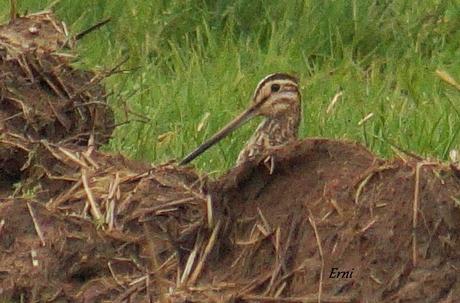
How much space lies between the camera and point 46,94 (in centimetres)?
877

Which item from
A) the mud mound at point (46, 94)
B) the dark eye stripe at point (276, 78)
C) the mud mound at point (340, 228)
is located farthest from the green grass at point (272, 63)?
the mud mound at point (340, 228)

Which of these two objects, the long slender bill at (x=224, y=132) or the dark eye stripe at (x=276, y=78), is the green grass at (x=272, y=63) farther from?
the dark eye stripe at (x=276, y=78)

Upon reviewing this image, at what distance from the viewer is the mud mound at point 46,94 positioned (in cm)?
859

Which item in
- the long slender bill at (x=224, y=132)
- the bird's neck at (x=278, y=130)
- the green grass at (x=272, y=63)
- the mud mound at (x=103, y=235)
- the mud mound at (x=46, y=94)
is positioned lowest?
the green grass at (x=272, y=63)

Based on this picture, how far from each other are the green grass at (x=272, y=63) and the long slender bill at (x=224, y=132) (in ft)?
0.83

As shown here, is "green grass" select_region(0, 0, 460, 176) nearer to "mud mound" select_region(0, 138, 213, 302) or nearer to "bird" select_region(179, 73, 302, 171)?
"bird" select_region(179, 73, 302, 171)

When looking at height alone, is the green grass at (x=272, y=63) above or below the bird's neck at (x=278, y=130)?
below

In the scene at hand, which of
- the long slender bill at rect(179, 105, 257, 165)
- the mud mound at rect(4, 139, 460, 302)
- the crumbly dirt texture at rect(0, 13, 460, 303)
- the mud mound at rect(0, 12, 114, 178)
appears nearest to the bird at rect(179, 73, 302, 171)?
the long slender bill at rect(179, 105, 257, 165)

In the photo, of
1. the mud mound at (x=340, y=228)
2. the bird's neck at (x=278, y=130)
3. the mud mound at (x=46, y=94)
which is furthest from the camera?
the bird's neck at (x=278, y=130)

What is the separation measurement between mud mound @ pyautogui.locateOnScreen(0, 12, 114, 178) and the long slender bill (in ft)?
1.51

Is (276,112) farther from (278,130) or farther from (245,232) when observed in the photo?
(245,232)

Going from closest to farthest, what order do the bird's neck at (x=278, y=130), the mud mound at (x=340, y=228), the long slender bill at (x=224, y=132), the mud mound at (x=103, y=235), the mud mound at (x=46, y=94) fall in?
the mud mound at (x=340, y=228)
the mud mound at (x=103, y=235)
the mud mound at (x=46, y=94)
the long slender bill at (x=224, y=132)
the bird's neck at (x=278, y=130)

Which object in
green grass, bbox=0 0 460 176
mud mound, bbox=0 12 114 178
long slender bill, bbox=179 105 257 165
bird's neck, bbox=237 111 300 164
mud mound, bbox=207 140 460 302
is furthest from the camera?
green grass, bbox=0 0 460 176

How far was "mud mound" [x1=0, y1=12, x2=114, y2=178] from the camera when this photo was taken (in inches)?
338
